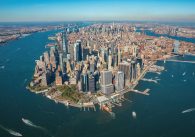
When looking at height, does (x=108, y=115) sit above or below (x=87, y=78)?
below

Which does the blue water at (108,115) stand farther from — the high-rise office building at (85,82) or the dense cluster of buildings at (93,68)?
the high-rise office building at (85,82)

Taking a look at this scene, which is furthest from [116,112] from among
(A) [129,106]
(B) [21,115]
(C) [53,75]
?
(C) [53,75]

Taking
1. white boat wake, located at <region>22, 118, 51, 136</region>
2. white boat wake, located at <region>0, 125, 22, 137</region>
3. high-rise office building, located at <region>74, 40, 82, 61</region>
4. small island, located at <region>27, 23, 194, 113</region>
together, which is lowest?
white boat wake, located at <region>0, 125, 22, 137</region>

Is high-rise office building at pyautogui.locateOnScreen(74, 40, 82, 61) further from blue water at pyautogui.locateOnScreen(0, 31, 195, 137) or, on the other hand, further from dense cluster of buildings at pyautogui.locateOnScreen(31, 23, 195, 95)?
blue water at pyautogui.locateOnScreen(0, 31, 195, 137)

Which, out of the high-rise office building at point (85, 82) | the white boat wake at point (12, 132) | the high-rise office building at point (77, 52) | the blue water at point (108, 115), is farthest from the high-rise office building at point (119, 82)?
the high-rise office building at point (77, 52)

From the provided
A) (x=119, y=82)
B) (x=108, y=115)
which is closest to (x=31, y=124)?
(x=108, y=115)

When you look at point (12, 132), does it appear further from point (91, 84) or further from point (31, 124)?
point (91, 84)

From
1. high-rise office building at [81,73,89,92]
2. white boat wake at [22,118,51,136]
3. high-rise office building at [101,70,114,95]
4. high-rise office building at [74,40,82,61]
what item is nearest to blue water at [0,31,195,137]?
white boat wake at [22,118,51,136]

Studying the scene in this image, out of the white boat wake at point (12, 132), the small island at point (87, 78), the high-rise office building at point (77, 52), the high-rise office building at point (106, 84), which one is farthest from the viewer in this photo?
the high-rise office building at point (77, 52)

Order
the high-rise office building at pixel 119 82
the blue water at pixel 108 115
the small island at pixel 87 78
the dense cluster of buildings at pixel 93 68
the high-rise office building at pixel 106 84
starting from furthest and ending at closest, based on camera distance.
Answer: the high-rise office building at pixel 119 82 → the dense cluster of buildings at pixel 93 68 → the high-rise office building at pixel 106 84 → the small island at pixel 87 78 → the blue water at pixel 108 115
